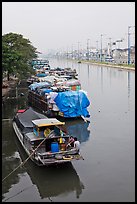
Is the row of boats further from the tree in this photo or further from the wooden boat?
the tree

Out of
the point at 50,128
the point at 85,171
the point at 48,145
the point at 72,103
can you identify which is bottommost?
the point at 85,171

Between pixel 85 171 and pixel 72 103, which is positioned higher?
pixel 72 103

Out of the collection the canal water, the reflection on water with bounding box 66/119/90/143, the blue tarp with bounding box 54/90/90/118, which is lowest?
the canal water

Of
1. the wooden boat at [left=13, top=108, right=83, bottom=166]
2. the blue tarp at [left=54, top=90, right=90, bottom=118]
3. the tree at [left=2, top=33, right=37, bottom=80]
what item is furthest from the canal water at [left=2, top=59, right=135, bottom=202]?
the tree at [left=2, top=33, right=37, bottom=80]

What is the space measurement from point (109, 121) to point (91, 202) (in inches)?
390

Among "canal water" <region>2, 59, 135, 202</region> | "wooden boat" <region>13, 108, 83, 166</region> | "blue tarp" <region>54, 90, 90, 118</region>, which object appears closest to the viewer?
"canal water" <region>2, 59, 135, 202</region>

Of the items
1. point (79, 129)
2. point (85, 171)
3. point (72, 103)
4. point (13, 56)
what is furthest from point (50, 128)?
point (13, 56)

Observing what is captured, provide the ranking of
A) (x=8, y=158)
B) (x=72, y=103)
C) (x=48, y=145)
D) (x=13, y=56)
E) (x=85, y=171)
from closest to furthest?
(x=85, y=171)
(x=48, y=145)
(x=8, y=158)
(x=72, y=103)
(x=13, y=56)

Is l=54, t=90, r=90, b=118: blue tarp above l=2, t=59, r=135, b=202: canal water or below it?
above

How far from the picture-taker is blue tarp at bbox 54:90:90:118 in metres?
19.4

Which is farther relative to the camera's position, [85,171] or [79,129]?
[79,129]

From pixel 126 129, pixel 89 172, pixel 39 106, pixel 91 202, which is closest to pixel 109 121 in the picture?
pixel 126 129

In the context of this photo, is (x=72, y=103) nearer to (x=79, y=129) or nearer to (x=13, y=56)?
(x=79, y=129)

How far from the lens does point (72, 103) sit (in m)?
19.5
